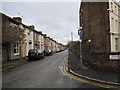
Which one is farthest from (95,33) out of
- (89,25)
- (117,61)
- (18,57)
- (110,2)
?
(18,57)

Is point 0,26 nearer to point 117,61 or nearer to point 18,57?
point 18,57

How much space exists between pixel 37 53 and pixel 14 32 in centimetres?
449

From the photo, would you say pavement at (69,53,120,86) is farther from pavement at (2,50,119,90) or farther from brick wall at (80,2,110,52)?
brick wall at (80,2,110,52)

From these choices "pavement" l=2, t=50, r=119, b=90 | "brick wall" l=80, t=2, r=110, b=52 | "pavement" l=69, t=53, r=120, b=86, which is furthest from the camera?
"brick wall" l=80, t=2, r=110, b=52

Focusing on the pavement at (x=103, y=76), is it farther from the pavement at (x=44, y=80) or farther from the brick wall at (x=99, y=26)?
the brick wall at (x=99, y=26)

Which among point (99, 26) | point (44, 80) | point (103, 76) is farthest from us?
point (99, 26)

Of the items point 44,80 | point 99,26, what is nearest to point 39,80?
point 44,80

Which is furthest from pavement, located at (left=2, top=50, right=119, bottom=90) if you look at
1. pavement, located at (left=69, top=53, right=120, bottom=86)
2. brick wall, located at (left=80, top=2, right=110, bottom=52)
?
brick wall, located at (left=80, top=2, right=110, bottom=52)

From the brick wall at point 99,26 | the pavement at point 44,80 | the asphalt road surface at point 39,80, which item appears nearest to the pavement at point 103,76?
the pavement at point 44,80

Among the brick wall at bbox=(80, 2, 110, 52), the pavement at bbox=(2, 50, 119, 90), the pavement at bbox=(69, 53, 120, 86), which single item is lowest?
the pavement at bbox=(2, 50, 119, 90)

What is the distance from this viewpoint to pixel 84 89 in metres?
3.42

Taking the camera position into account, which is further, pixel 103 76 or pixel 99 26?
pixel 99 26

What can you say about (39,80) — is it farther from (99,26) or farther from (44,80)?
(99,26)

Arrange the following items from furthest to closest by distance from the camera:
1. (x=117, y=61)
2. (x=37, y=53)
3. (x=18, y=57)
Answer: (x=18, y=57), (x=37, y=53), (x=117, y=61)
